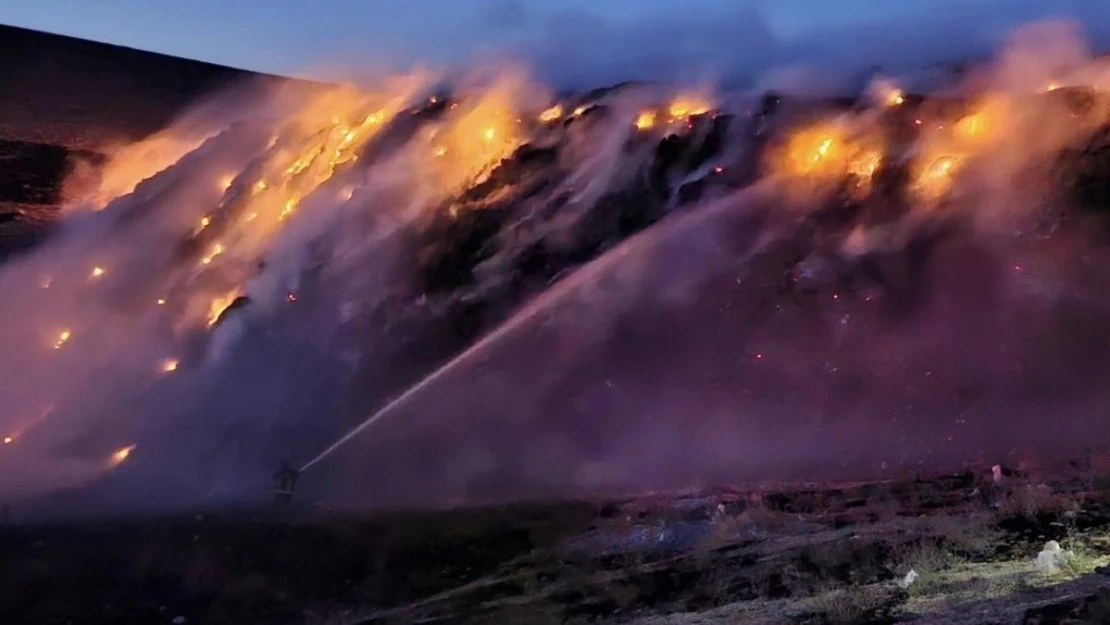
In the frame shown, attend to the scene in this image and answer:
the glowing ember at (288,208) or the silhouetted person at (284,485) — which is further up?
the glowing ember at (288,208)

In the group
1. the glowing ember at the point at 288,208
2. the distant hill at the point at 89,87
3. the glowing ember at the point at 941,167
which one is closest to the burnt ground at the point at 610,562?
the glowing ember at the point at 288,208

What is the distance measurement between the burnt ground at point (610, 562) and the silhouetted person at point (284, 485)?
0.26m

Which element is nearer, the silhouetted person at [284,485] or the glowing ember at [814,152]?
the silhouetted person at [284,485]

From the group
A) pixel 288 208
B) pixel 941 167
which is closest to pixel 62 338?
pixel 288 208

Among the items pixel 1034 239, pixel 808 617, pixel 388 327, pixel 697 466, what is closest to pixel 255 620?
pixel 808 617

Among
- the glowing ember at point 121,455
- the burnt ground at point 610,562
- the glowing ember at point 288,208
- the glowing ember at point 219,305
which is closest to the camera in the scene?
the burnt ground at point 610,562

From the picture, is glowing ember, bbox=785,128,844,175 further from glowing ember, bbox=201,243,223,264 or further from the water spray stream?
glowing ember, bbox=201,243,223,264

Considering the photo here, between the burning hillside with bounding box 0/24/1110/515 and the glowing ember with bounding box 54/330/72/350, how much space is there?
7 cm

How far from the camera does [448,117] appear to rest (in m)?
8.02

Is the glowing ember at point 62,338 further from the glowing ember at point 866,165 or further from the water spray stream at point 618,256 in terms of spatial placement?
the glowing ember at point 866,165

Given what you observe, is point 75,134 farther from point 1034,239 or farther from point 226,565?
point 1034,239

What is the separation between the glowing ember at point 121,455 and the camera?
6016 millimetres

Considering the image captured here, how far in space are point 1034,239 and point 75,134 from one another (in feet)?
29.2

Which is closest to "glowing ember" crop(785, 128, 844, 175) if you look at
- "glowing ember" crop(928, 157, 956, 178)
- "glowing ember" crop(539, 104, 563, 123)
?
"glowing ember" crop(928, 157, 956, 178)
